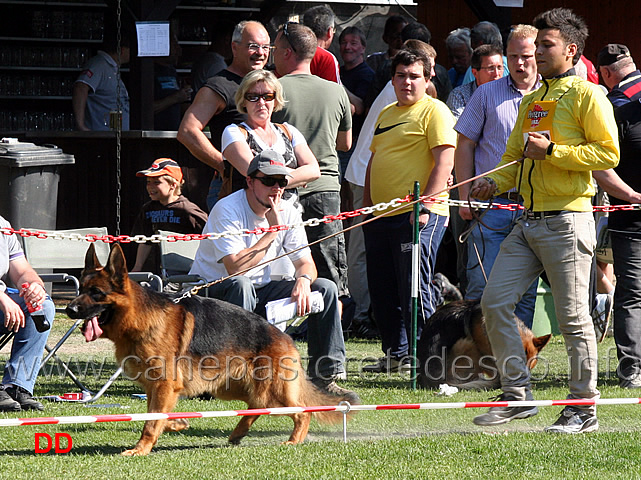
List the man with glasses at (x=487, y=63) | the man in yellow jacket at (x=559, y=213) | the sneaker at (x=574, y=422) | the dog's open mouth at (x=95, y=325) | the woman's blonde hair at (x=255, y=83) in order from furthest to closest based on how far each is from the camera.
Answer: the man with glasses at (x=487, y=63), the woman's blonde hair at (x=255, y=83), the sneaker at (x=574, y=422), the man in yellow jacket at (x=559, y=213), the dog's open mouth at (x=95, y=325)

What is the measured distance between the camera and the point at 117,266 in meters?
4.95

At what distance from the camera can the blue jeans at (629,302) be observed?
6746mm

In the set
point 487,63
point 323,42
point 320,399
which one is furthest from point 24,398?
point 323,42

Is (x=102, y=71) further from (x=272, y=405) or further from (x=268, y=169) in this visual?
(x=272, y=405)

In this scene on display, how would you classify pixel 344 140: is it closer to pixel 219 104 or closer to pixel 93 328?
pixel 219 104

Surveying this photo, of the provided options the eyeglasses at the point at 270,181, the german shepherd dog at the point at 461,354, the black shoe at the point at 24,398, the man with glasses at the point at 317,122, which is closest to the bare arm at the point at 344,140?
the man with glasses at the point at 317,122

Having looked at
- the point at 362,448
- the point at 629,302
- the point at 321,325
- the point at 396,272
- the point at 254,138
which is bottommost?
the point at 362,448

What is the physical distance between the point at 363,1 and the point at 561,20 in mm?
8667

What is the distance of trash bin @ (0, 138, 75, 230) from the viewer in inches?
367

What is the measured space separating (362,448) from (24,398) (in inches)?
87.2

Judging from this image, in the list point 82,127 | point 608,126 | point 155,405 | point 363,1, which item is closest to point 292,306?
point 155,405

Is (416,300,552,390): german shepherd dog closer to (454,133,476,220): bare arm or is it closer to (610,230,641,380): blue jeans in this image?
(610,230,641,380): blue jeans

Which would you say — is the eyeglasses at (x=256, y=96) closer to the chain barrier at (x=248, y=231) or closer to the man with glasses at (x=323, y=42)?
the chain barrier at (x=248, y=231)

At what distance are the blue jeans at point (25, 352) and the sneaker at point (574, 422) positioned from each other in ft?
9.87
